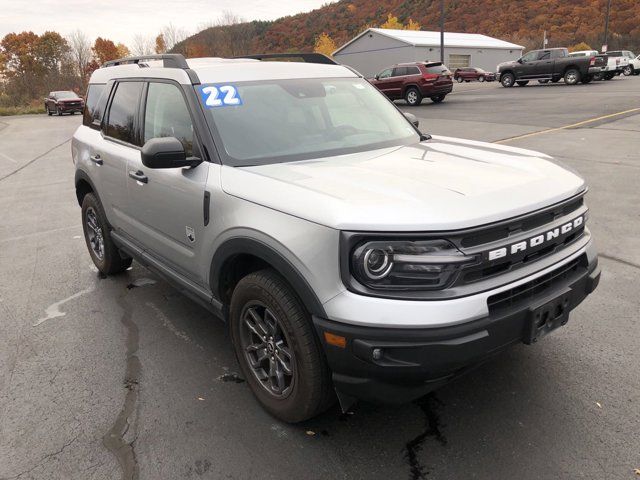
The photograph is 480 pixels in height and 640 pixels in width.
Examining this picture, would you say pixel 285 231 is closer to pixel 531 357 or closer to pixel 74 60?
pixel 531 357

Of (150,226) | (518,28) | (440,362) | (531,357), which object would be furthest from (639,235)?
(518,28)

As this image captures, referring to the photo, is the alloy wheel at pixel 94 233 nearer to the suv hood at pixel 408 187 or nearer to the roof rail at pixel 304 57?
the roof rail at pixel 304 57

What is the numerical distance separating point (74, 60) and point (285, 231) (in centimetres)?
7082

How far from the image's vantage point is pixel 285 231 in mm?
2406

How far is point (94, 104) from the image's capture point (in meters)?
4.93

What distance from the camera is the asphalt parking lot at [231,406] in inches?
98.0

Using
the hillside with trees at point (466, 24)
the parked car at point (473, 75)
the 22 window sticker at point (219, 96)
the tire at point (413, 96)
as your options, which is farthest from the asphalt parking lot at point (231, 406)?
the hillside with trees at point (466, 24)

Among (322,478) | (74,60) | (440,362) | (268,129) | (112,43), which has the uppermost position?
(112,43)

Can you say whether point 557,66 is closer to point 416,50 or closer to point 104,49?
point 416,50

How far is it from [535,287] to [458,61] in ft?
202

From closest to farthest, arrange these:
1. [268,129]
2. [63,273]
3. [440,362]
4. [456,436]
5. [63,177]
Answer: [440,362], [456,436], [268,129], [63,273], [63,177]

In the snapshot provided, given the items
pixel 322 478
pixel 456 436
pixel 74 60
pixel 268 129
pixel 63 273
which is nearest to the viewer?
pixel 322 478

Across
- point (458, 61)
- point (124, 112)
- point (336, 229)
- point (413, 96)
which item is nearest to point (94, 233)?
point (124, 112)

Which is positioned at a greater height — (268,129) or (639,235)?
(268,129)
